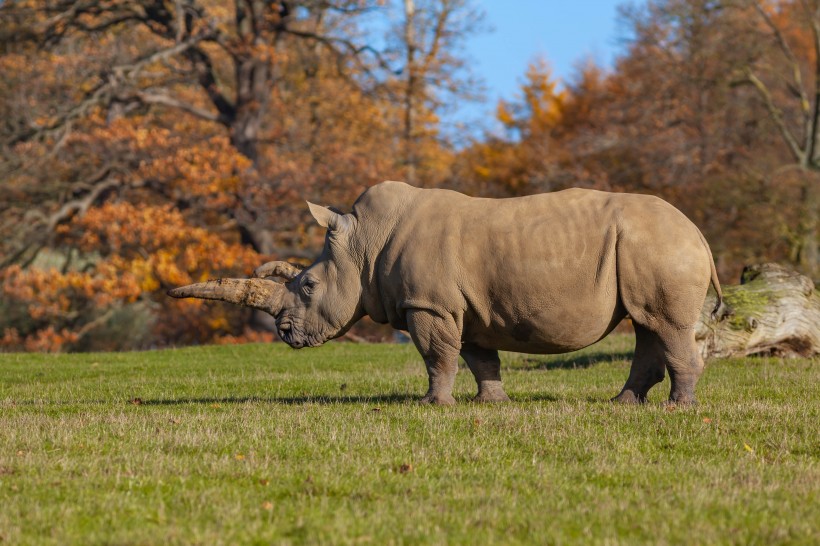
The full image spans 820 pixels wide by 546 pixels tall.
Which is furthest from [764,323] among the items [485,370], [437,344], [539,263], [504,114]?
[504,114]

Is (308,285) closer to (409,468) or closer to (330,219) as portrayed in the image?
(330,219)

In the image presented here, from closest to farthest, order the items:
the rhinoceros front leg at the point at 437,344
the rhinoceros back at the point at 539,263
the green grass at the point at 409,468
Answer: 1. the green grass at the point at 409,468
2. the rhinoceros back at the point at 539,263
3. the rhinoceros front leg at the point at 437,344

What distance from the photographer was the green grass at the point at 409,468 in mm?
6234

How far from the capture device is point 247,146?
32312 millimetres

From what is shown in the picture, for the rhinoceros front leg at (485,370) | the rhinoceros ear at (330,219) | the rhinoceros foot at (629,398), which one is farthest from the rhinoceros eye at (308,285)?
the rhinoceros foot at (629,398)

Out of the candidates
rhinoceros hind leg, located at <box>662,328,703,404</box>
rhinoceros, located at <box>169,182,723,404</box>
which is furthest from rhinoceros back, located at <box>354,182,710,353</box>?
rhinoceros hind leg, located at <box>662,328,703,404</box>

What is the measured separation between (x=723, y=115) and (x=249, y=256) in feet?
69.5

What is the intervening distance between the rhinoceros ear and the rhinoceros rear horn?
0.72 meters

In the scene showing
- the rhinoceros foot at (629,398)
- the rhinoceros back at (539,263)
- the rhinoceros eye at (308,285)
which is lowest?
the rhinoceros foot at (629,398)

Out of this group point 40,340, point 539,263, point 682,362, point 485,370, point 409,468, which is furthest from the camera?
point 40,340

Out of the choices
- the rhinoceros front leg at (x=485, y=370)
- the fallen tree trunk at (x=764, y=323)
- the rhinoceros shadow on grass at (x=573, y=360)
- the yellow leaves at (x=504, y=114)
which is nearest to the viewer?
the rhinoceros front leg at (x=485, y=370)

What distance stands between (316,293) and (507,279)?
2049mm

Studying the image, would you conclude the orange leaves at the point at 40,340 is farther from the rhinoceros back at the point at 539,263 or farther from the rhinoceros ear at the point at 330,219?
the rhinoceros back at the point at 539,263

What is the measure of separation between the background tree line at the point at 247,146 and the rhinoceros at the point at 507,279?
17484 mm
